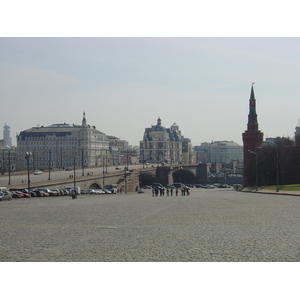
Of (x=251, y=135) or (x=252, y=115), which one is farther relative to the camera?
(x=252, y=115)

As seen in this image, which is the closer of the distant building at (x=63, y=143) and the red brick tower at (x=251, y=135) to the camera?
the red brick tower at (x=251, y=135)

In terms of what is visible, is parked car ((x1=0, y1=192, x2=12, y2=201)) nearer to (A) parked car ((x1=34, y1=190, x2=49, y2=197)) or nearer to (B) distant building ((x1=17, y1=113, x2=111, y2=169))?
(A) parked car ((x1=34, y1=190, x2=49, y2=197))

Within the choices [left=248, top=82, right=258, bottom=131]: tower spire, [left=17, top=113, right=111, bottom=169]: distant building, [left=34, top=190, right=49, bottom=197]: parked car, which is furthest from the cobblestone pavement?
[left=17, top=113, right=111, bottom=169]: distant building

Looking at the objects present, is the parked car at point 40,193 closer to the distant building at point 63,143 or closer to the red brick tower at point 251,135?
the red brick tower at point 251,135

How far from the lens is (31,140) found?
167m

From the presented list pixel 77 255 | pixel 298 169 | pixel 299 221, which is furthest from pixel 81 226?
pixel 298 169

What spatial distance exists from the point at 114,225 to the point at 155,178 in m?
113

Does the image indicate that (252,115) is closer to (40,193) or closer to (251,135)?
(251,135)

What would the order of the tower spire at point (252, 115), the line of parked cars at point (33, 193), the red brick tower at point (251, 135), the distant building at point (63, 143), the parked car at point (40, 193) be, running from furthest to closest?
the distant building at point (63, 143) → the tower spire at point (252, 115) → the red brick tower at point (251, 135) → the parked car at point (40, 193) → the line of parked cars at point (33, 193)

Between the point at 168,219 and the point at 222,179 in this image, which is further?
the point at 222,179

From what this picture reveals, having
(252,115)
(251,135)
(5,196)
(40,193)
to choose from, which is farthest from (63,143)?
(5,196)

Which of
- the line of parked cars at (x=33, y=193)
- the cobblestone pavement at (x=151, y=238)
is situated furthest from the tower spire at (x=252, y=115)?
the cobblestone pavement at (x=151, y=238)

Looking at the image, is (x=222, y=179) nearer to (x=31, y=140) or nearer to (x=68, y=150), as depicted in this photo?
(x=68, y=150)

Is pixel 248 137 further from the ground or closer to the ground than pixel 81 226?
further from the ground
